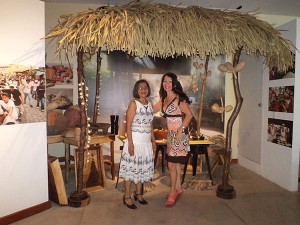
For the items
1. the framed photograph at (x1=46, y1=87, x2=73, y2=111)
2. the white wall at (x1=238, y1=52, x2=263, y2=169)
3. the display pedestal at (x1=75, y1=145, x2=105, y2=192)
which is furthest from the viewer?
the framed photograph at (x1=46, y1=87, x2=73, y2=111)

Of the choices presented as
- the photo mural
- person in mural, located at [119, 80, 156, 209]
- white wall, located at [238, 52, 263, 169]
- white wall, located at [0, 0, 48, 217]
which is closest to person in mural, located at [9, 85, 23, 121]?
white wall, located at [0, 0, 48, 217]

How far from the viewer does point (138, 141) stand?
3215 mm

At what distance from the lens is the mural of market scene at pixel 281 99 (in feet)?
12.8

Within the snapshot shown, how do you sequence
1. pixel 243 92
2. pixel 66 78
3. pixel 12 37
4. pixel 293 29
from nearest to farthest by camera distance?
pixel 12 37 < pixel 293 29 < pixel 66 78 < pixel 243 92

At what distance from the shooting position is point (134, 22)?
9.78 feet

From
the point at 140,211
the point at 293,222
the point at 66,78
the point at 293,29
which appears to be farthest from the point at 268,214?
the point at 66,78

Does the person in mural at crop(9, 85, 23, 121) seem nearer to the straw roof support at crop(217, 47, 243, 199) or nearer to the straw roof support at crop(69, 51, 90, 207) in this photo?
the straw roof support at crop(69, 51, 90, 207)

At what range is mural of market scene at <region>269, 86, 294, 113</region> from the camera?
391 centimetres

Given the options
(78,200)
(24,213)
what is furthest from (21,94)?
(78,200)

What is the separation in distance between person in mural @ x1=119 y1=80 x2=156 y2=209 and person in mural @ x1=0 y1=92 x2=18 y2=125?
1298mm

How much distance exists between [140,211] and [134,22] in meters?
2.32

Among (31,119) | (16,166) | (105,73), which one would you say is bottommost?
(16,166)

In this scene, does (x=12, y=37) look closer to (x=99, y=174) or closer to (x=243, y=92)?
(x=99, y=174)

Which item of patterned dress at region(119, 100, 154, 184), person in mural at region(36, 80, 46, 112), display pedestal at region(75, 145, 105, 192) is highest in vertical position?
person in mural at region(36, 80, 46, 112)
